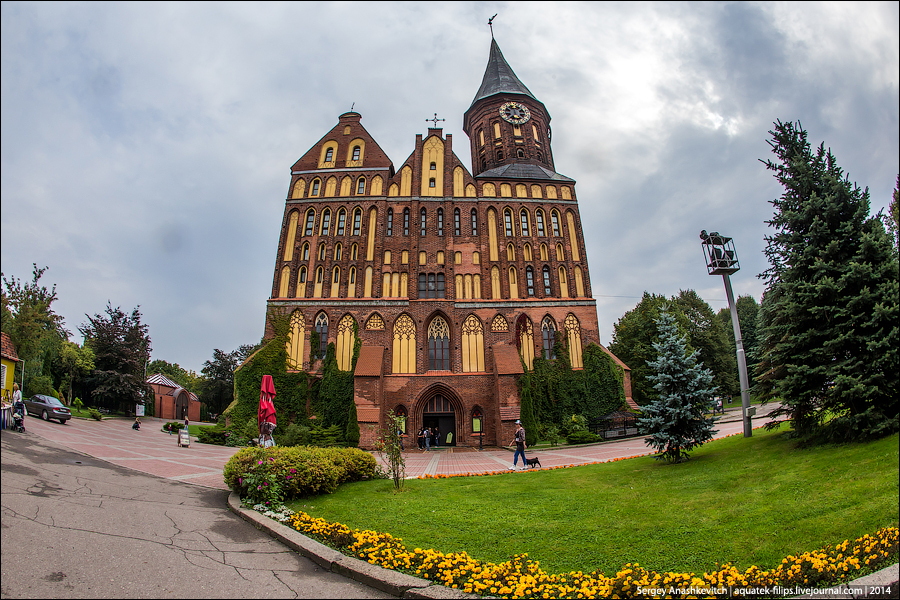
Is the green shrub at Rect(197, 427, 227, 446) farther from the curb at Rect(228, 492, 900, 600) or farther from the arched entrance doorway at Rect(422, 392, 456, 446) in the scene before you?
the curb at Rect(228, 492, 900, 600)

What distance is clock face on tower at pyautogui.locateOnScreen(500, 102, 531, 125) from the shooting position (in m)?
40.1

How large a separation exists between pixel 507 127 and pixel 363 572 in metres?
40.0

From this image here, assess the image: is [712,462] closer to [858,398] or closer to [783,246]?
[858,398]

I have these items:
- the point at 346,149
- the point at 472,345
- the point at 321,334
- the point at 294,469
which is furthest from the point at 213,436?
the point at 346,149

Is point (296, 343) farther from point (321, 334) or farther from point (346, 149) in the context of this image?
point (346, 149)

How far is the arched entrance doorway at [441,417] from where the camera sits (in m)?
27.0

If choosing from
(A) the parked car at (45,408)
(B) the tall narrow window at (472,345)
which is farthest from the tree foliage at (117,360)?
(B) the tall narrow window at (472,345)

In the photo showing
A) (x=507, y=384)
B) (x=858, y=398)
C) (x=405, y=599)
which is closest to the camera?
(x=405, y=599)

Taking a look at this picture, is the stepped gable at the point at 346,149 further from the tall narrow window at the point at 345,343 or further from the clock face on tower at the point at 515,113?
the clock face on tower at the point at 515,113

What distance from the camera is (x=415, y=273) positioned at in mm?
29641

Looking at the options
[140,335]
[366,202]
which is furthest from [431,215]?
[140,335]

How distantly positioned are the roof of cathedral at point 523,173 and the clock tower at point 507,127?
980 mm

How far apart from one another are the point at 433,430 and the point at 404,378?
359 centimetres

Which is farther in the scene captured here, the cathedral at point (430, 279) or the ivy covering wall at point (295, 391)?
the cathedral at point (430, 279)
